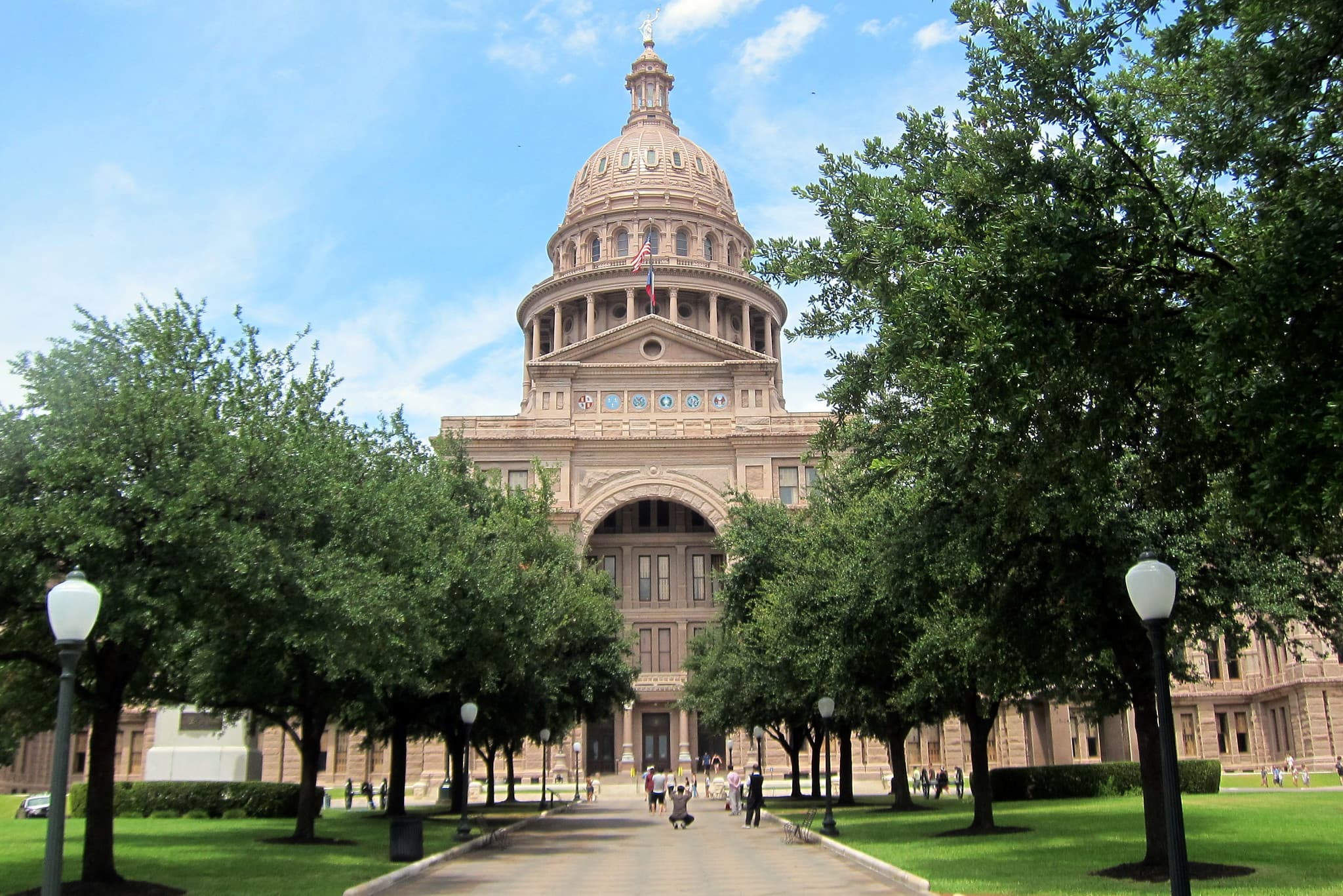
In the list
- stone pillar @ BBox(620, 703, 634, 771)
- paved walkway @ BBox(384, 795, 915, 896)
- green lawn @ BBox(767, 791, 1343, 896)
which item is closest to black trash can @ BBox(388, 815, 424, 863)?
paved walkway @ BBox(384, 795, 915, 896)

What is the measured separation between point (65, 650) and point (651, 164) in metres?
101

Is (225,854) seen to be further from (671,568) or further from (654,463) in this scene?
(671,568)

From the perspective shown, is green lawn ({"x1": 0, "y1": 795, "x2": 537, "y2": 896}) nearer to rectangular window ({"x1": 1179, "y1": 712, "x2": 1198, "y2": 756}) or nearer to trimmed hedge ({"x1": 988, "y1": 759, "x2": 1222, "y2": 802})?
trimmed hedge ({"x1": 988, "y1": 759, "x2": 1222, "y2": 802})

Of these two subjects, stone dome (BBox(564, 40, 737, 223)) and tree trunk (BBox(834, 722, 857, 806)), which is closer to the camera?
tree trunk (BBox(834, 722, 857, 806))

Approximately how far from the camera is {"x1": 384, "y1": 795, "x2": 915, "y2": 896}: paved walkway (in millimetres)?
20094

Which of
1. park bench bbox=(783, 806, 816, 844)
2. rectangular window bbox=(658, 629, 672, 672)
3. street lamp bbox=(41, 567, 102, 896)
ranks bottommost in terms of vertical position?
park bench bbox=(783, 806, 816, 844)

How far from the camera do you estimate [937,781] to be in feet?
175

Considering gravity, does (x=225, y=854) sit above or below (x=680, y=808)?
above

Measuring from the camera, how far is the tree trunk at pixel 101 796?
18.8 metres

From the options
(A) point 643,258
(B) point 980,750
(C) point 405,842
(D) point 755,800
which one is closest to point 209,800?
(D) point 755,800

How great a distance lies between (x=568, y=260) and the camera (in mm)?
107688

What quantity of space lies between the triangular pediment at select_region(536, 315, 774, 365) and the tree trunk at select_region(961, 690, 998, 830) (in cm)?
5185

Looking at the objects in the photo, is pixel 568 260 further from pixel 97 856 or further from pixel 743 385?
pixel 97 856

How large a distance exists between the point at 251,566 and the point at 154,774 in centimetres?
2834
